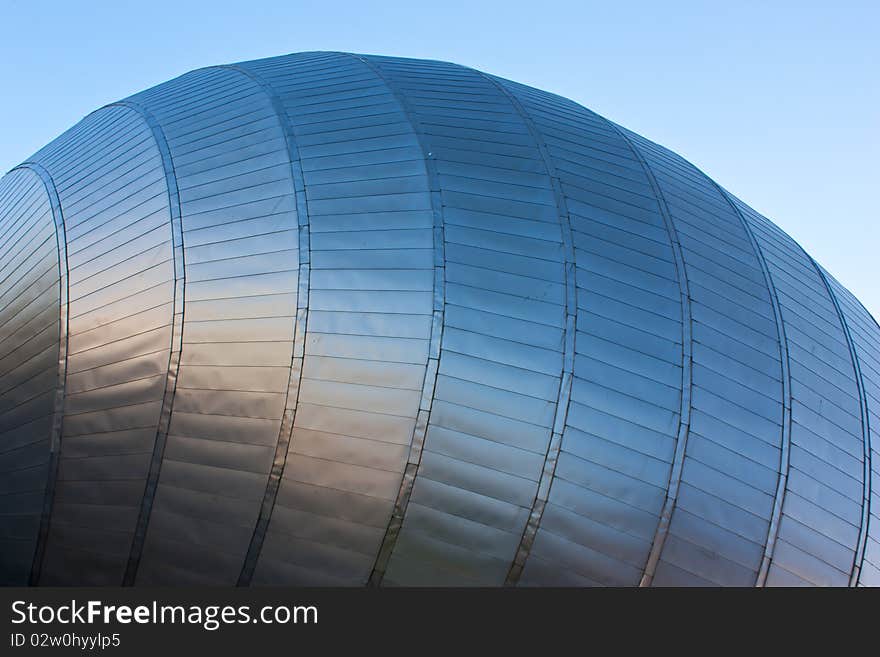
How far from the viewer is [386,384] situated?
37.6 ft

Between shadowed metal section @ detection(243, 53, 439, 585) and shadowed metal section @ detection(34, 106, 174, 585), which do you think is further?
shadowed metal section @ detection(34, 106, 174, 585)

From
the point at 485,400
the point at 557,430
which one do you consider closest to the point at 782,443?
the point at 557,430

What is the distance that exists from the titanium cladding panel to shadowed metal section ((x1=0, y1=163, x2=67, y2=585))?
41mm

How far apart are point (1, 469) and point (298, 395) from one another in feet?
14.3

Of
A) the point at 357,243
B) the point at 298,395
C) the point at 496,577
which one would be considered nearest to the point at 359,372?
the point at 298,395

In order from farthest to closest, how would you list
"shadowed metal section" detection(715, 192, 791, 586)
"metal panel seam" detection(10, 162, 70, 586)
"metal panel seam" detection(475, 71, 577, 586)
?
"shadowed metal section" detection(715, 192, 791, 586)
"metal panel seam" detection(10, 162, 70, 586)
"metal panel seam" detection(475, 71, 577, 586)

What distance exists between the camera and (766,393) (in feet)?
43.7

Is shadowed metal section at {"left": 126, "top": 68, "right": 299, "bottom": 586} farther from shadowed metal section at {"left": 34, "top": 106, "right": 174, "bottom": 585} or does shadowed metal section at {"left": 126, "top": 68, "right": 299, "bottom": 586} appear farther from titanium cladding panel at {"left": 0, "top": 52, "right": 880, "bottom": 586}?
shadowed metal section at {"left": 34, "top": 106, "right": 174, "bottom": 585}

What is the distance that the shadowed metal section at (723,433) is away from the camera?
12.3 meters

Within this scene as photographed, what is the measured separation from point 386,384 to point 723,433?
16.5ft

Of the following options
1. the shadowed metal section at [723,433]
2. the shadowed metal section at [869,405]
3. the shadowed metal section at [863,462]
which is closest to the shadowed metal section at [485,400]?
the shadowed metal section at [723,433]

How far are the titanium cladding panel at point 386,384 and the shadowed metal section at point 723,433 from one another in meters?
0.04

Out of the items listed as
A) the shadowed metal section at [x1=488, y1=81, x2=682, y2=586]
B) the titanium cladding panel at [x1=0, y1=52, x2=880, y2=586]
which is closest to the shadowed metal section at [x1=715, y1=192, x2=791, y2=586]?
the titanium cladding panel at [x1=0, y1=52, x2=880, y2=586]

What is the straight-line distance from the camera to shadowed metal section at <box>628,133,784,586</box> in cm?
1229
